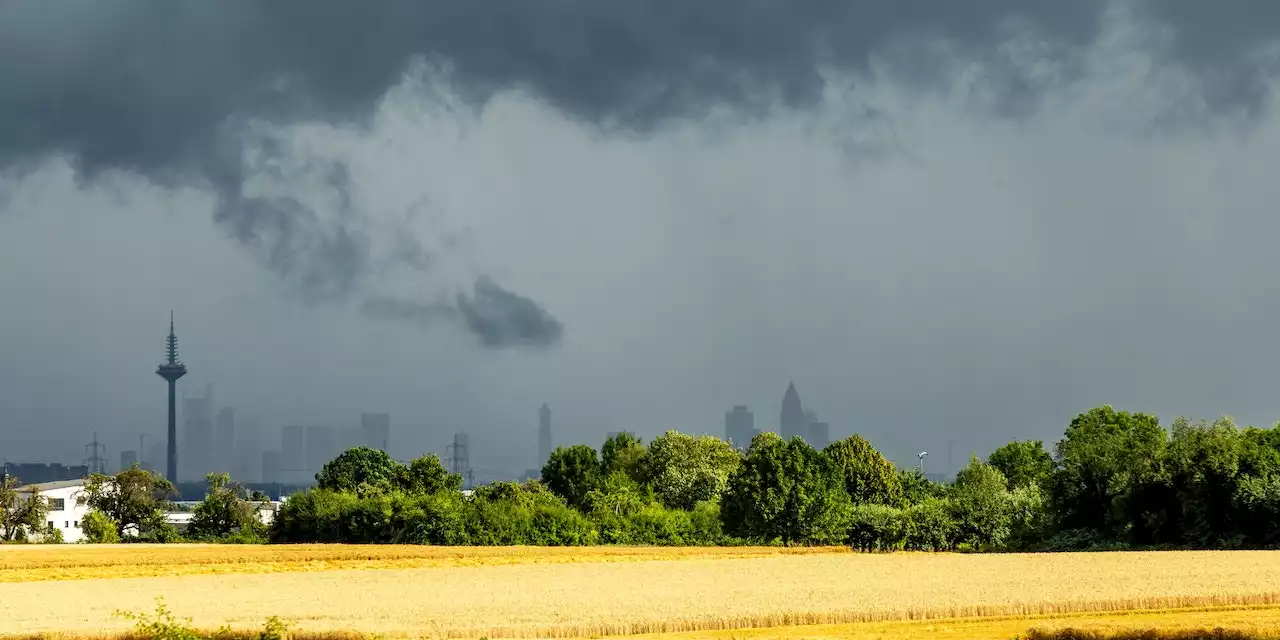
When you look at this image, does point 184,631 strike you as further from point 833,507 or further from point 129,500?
point 129,500

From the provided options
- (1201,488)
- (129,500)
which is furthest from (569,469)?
(1201,488)

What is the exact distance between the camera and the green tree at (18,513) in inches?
4382

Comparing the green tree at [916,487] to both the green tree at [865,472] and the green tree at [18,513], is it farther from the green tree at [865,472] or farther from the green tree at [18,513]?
the green tree at [18,513]

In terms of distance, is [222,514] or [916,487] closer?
[222,514]

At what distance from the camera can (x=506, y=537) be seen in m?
87.9

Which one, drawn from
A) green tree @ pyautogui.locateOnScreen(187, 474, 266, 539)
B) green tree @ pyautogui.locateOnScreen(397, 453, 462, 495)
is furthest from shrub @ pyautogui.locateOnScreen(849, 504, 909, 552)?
green tree @ pyautogui.locateOnScreen(187, 474, 266, 539)

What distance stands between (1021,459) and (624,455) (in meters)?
45.4

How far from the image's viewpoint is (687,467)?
5468 inches

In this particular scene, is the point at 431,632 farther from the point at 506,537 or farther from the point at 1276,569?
the point at 506,537

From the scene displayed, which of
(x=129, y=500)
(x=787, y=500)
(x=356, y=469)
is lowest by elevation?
(x=787, y=500)

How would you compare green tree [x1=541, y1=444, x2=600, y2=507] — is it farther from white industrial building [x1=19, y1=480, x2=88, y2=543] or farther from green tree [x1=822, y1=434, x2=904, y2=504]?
white industrial building [x1=19, y1=480, x2=88, y2=543]

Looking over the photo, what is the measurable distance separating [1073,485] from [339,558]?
44407mm

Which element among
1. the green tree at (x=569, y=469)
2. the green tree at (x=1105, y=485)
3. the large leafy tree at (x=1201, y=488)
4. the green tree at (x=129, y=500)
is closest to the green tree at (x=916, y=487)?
the green tree at (x=1105, y=485)

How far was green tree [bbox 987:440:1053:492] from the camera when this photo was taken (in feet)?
472
